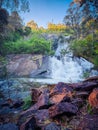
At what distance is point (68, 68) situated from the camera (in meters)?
27.1

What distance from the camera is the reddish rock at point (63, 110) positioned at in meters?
5.65

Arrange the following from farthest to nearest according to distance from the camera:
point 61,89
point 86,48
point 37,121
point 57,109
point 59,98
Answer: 1. point 86,48
2. point 61,89
3. point 59,98
4. point 57,109
5. point 37,121

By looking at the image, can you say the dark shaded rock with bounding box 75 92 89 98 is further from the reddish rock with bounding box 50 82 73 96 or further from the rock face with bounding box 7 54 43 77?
the rock face with bounding box 7 54 43 77

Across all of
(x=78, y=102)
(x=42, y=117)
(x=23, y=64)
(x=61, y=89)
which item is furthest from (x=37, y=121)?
(x=23, y=64)

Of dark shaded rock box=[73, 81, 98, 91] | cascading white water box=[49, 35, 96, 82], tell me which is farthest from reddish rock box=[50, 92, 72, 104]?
cascading white water box=[49, 35, 96, 82]

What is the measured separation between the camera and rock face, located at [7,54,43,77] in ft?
86.2

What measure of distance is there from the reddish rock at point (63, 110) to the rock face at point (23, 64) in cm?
2004

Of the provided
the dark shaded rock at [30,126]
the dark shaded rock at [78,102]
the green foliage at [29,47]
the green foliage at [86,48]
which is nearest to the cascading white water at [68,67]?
the green foliage at [86,48]

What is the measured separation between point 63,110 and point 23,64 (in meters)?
22.2

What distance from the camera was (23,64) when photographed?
27.5 m

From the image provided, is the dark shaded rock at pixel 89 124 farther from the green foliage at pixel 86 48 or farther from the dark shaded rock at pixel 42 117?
the green foliage at pixel 86 48

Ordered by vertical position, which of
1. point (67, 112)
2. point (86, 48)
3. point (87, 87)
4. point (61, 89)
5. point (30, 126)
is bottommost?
point (30, 126)

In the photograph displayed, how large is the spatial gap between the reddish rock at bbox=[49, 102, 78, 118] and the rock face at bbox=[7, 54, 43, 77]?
2004 cm

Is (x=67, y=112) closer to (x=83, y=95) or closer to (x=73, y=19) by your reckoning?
(x=83, y=95)
